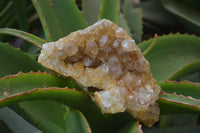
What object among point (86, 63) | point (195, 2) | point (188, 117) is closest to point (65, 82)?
point (86, 63)

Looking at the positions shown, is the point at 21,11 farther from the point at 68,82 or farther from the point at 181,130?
the point at 181,130

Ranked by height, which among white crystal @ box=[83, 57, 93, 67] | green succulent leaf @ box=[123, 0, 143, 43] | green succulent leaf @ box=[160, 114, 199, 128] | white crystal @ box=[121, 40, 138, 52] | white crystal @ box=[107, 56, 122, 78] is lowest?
green succulent leaf @ box=[160, 114, 199, 128]

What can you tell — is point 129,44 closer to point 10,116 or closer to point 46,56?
point 46,56

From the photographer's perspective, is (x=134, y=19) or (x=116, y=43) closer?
(x=116, y=43)

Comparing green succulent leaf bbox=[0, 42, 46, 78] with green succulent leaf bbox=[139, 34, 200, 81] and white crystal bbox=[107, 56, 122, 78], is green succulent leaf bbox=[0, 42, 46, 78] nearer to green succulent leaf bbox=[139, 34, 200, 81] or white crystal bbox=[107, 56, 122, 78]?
white crystal bbox=[107, 56, 122, 78]

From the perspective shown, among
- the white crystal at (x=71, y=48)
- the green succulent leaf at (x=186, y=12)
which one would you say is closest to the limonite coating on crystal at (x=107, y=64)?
the white crystal at (x=71, y=48)

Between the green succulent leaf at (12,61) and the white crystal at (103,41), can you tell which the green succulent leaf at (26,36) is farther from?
the white crystal at (103,41)

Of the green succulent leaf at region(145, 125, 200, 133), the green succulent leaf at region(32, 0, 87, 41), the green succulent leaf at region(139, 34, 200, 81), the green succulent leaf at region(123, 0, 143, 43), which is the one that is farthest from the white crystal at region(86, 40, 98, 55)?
the green succulent leaf at region(123, 0, 143, 43)

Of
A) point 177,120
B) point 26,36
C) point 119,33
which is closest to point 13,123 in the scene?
point 26,36
